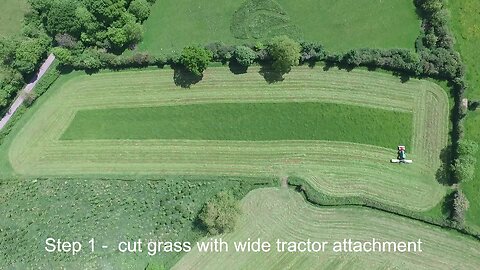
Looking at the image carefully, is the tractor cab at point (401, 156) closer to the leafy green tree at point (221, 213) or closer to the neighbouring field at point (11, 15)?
the leafy green tree at point (221, 213)

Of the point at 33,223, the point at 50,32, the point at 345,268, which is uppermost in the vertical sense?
the point at 50,32

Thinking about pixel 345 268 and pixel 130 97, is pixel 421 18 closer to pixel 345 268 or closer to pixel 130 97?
pixel 345 268

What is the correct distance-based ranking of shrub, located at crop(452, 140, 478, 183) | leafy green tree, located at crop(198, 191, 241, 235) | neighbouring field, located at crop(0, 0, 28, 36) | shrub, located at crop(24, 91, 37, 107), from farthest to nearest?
neighbouring field, located at crop(0, 0, 28, 36), shrub, located at crop(24, 91, 37, 107), leafy green tree, located at crop(198, 191, 241, 235), shrub, located at crop(452, 140, 478, 183)

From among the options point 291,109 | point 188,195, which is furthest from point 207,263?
point 291,109

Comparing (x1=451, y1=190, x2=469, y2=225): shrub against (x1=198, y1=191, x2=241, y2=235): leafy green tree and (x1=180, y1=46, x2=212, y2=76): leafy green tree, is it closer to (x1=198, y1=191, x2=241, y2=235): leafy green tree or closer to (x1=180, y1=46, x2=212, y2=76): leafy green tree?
(x1=198, y1=191, x2=241, y2=235): leafy green tree

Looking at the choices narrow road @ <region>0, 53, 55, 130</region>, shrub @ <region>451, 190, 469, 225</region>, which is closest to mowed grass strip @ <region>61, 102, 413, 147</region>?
narrow road @ <region>0, 53, 55, 130</region>

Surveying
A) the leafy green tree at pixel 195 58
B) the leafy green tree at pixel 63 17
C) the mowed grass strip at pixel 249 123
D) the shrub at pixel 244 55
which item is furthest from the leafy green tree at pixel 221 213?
the leafy green tree at pixel 63 17

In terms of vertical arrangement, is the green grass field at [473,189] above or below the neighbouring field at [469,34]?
below
